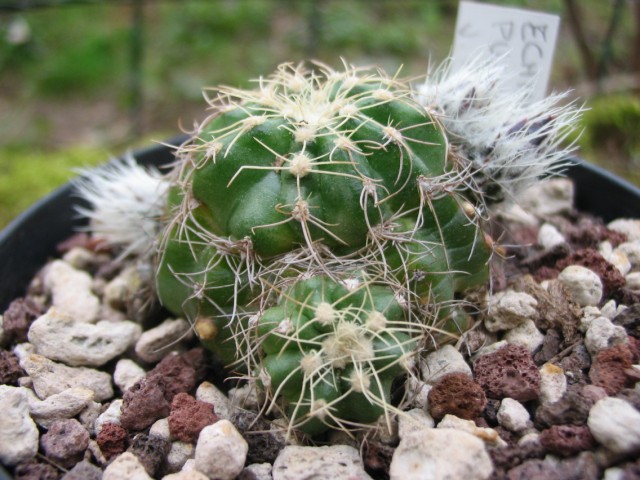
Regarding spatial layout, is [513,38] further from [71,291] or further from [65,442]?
[65,442]

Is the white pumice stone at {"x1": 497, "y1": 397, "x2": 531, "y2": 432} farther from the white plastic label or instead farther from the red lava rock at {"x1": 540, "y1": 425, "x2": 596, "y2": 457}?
the white plastic label

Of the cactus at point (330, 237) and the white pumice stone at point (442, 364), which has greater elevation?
the cactus at point (330, 237)

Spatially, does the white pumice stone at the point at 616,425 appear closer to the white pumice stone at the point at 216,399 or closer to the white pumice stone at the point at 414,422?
the white pumice stone at the point at 414,422

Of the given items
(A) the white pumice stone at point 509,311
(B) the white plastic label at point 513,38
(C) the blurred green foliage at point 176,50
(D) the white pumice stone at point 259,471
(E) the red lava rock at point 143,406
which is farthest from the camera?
(C) the blurred green foliage at point 176,50

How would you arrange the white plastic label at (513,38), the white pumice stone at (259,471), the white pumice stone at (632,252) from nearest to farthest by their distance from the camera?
the white pumice stone at (259,471)
the white pumice stone at (632,252)
the white plastic label at (513,38)

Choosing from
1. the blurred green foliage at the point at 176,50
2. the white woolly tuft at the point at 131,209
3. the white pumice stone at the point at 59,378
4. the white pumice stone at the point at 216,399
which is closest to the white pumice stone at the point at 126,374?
the white pumice stone at the point at 59,378

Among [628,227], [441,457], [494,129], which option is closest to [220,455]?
[441,457]
